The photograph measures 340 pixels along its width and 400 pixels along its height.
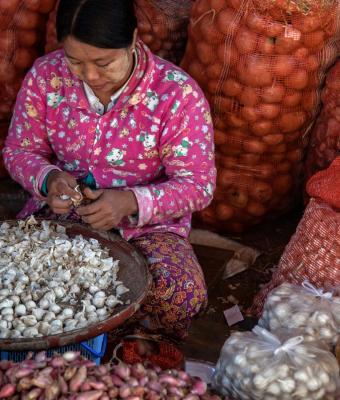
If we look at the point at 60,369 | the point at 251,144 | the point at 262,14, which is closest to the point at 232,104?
the point at 251,144

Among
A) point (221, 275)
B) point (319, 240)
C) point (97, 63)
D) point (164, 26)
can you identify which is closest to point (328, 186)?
point (319, 240)

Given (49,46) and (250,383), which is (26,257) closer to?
(250,383)

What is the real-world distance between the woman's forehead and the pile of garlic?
0.56 meters

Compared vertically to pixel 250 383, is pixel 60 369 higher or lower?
higher

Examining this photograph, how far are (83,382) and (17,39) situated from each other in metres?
1.76

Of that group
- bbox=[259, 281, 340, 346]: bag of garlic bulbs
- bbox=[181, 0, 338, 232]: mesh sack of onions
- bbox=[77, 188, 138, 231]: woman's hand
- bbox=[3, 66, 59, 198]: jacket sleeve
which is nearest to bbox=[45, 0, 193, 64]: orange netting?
bbox=[181, 0, 338, 232]: mesh sack of onions

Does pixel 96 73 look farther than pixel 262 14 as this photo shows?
No

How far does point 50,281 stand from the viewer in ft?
6.89

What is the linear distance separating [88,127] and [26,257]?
0.47 m

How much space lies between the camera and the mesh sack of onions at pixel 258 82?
109 inches

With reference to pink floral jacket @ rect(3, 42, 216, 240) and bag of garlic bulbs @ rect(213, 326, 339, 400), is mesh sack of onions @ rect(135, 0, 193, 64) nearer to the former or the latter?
pink floral jacket @ rect(3, 42, 216, 240)

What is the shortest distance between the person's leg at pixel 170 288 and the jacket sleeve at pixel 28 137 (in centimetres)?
42

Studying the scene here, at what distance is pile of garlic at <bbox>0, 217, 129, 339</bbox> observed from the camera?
1935mm

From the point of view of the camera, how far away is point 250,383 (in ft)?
6.19
